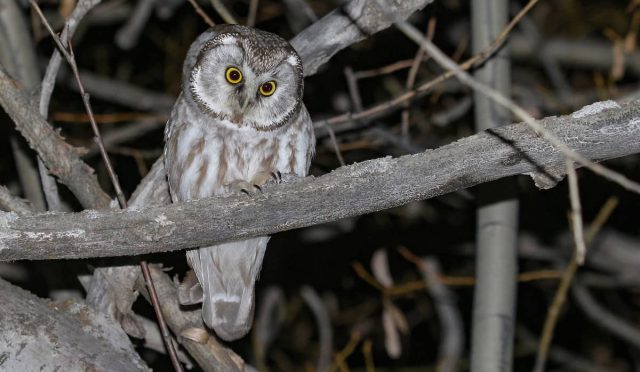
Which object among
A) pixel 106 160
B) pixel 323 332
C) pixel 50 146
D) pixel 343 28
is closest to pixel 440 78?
pixel 343 28

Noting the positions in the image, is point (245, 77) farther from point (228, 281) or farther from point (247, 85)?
point (228, 281)

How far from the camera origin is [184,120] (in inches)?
140

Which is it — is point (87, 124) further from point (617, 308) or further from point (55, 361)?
point (617, 308)

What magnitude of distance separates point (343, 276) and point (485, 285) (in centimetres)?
317

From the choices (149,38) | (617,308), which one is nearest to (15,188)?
(149,38)

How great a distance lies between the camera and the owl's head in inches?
133

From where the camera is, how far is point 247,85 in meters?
3.43

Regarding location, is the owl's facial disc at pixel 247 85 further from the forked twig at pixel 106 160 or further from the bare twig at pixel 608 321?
the bare twig at pixel 608 321

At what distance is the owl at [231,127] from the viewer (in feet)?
11.2

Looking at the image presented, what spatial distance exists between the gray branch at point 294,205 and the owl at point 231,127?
2.19 feet

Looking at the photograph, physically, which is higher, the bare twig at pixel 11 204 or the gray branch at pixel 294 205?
the bare twig at pixel 11 204

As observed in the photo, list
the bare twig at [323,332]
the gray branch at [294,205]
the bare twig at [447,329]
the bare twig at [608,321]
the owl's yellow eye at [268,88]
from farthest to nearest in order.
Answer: the bare twig at [323,332], the bare twig at [608,321], the bare twig at [447,329], the owl's yellow eye at [268,88], the gray branch at [294,205]

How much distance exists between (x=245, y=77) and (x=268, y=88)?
113 mm

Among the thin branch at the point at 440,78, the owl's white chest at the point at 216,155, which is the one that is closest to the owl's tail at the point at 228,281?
the owl's white chest at the point at 216,155
